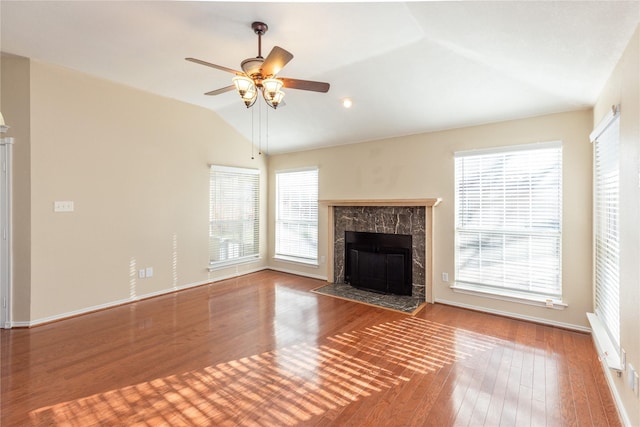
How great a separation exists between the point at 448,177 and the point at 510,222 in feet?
3.10

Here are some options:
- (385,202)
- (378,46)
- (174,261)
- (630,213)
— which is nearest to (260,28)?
(378,46)

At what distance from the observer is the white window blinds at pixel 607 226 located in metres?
2.36

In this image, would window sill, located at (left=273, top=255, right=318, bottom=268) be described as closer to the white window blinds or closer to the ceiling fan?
the ceiling fan

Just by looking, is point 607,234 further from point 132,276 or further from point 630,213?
point 132,276

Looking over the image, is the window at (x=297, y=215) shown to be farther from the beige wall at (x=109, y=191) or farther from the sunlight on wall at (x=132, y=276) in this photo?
the sunlight on wall at (x=132, y=276)

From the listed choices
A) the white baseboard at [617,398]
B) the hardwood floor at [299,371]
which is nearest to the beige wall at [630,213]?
the white baseboard at [617,398]

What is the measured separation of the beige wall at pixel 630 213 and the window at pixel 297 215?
4.22 m

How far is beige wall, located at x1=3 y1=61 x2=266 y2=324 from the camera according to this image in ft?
11.4

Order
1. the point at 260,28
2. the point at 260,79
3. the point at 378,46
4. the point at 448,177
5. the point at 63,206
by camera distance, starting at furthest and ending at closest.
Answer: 1. the point at 448,177
2. the point at 63,206
3. the point at 378,46
4. the point at 260,28
5. the point at 260,79

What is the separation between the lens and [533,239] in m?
3.63

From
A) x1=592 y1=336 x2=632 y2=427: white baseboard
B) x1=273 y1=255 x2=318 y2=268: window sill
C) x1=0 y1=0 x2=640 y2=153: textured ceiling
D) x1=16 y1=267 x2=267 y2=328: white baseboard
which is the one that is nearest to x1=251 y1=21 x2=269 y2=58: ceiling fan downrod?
x1=0 y1=0 x2=640 y2=153: textured ceiling

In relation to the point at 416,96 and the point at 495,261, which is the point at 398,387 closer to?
the point at 495,261

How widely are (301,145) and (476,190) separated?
3054mm

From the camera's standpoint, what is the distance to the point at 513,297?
3689mm
